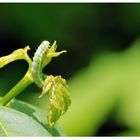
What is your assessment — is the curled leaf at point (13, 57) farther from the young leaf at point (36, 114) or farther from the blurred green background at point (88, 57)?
the blurred green background at point (88, 57)

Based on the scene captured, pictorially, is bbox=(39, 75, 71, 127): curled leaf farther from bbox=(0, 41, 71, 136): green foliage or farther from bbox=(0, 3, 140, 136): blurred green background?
bbox=(0, 3, 140, 136): blurred green background

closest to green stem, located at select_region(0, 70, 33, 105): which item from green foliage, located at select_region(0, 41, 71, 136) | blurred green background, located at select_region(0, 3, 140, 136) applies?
green foliage, located at select_region(0, 41, 71, 136)

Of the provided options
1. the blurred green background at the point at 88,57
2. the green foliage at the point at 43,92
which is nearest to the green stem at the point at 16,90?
the green foliage at the point at 43,92

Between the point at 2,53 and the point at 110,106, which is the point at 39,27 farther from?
the point at 110,106

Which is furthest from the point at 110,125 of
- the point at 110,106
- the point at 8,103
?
the point at 8,103

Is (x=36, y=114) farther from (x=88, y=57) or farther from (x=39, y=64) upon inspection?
(x=88, y=57)
